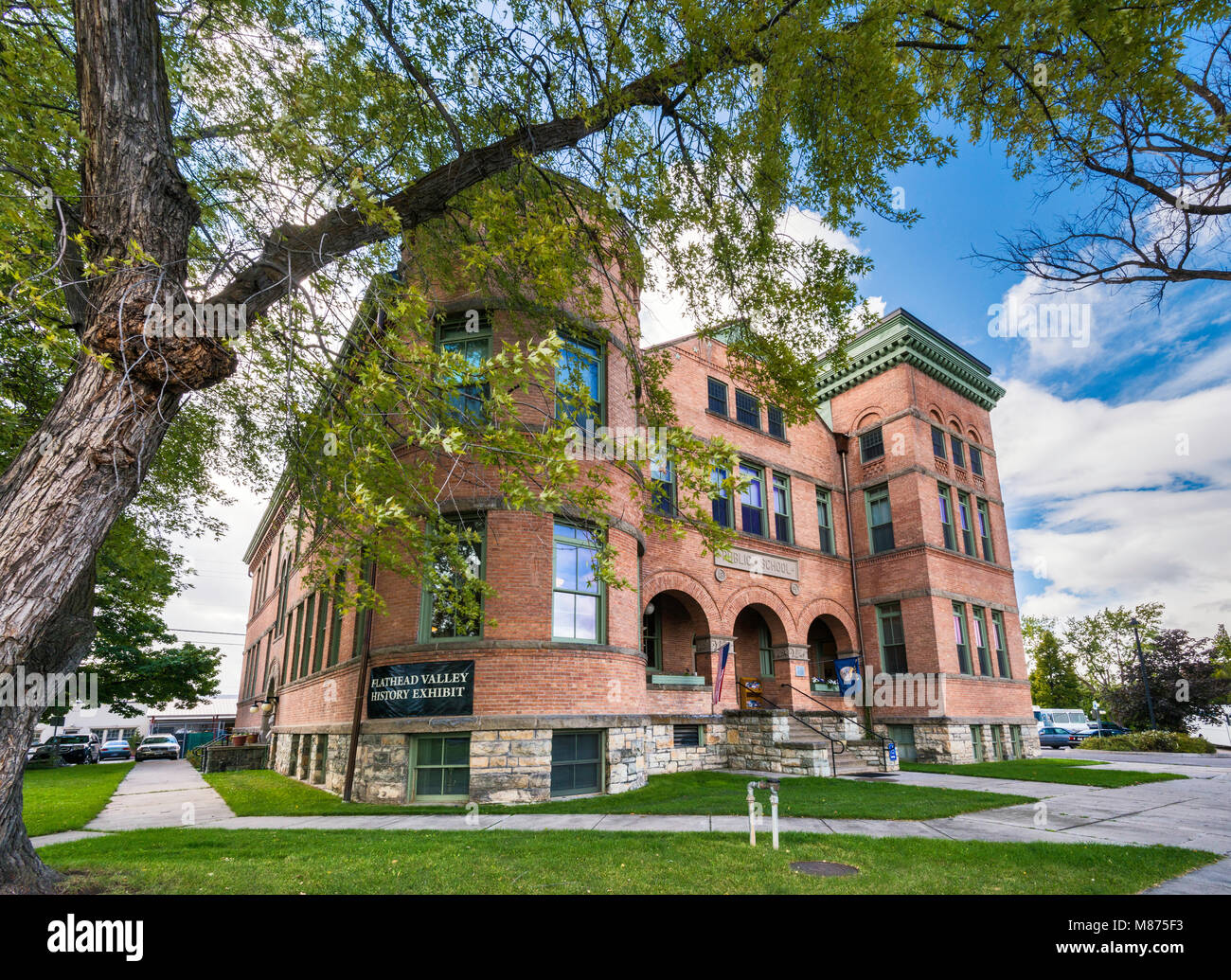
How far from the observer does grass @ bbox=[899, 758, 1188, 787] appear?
1467 centimetres

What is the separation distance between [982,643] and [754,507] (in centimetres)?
963

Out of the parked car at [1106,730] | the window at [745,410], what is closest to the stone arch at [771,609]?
the window at [745,410]

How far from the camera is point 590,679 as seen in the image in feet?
39.5

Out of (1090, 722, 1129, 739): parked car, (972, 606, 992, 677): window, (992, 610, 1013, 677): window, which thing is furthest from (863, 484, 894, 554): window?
(1090, 722, 1129, 739): parked car

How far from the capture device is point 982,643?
22.4m

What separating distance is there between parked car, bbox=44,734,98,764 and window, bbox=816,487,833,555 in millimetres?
36226

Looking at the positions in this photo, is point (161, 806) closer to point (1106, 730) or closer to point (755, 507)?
point (755, 507)

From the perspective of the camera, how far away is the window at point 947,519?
22450 mm

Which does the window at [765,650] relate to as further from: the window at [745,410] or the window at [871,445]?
the window at [871,445]

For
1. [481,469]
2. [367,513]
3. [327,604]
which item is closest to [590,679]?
[481,469]

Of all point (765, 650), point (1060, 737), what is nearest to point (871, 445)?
point (765, 650)

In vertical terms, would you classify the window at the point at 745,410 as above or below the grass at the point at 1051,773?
above

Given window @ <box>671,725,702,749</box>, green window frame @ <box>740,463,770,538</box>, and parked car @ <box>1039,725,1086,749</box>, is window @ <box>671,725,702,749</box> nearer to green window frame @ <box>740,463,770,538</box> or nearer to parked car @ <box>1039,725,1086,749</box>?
green window frame @ <box>740,463,770,538</box>

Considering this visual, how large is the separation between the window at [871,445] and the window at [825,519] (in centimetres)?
204
